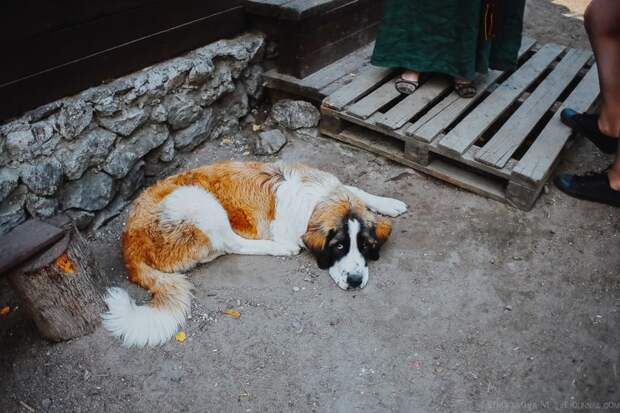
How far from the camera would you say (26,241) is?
234 centimetres

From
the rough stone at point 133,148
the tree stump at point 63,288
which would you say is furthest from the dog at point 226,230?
the rough stone at point 133,148

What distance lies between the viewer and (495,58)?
13.9 feet

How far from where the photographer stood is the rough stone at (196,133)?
4.03 metres

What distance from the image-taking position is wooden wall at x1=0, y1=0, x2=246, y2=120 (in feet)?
9.28

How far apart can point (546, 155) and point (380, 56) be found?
5.65ft

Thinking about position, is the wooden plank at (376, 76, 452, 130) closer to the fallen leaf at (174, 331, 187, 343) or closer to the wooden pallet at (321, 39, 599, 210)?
the wooden pallet at (321, 39, 599, 210)

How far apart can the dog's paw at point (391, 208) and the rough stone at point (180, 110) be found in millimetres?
1833

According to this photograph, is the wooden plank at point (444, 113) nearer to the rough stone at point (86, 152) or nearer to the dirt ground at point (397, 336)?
the dirt ground at point (397, 336)

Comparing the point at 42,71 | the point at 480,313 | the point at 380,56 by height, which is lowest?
the point at 480,313

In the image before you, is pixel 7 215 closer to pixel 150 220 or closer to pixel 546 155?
pixel 150 220

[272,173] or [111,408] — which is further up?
[272,173]

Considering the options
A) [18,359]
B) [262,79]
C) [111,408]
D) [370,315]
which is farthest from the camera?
[262,79]

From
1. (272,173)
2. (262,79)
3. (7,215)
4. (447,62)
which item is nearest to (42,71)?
(7,215)

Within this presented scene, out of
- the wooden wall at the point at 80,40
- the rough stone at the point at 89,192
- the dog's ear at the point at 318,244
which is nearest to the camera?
the wooden wall at the point at 80,40
